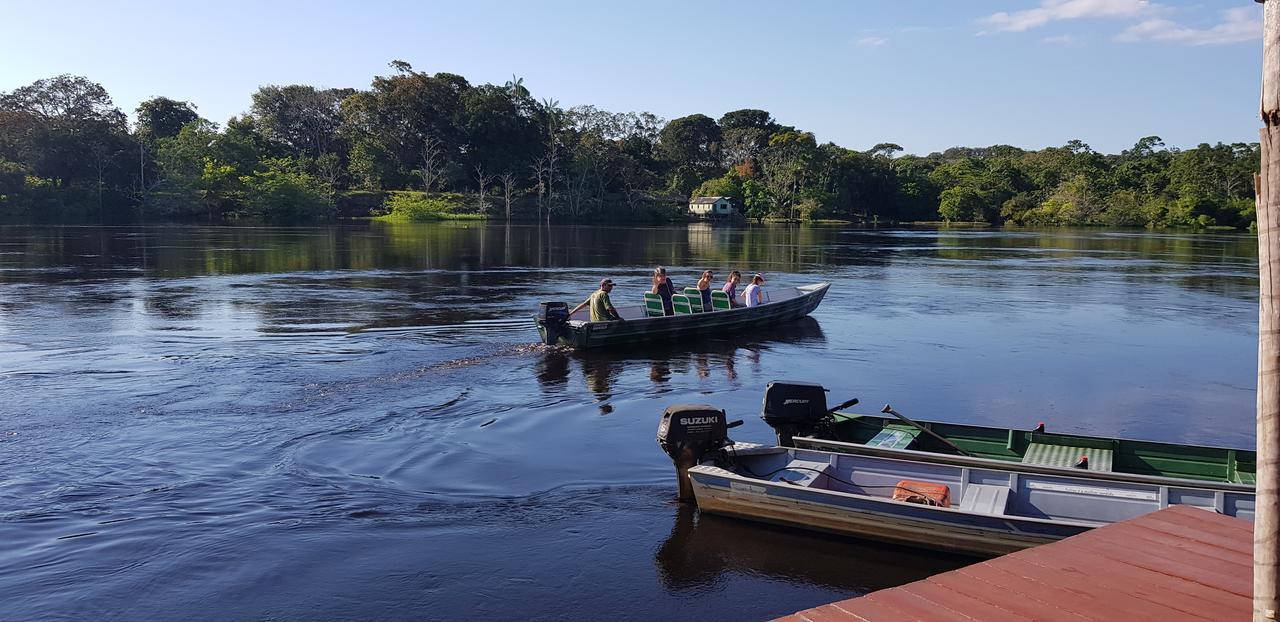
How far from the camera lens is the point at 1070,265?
48219 millimetres

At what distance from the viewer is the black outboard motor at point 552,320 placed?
19.7 meters

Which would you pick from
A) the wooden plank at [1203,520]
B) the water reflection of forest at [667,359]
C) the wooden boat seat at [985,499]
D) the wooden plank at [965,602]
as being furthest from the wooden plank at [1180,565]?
the water reflection of forest at [667,359]

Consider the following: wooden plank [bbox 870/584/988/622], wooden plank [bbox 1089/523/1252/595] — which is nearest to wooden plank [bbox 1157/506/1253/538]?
wooden plank [bbox 1089/523/1252/595]

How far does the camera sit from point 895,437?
11.7 m

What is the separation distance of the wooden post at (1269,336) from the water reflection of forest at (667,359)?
1248 cm

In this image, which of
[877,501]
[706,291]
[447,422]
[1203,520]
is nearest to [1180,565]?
[1203,520]

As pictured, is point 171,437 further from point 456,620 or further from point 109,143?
point 109,143

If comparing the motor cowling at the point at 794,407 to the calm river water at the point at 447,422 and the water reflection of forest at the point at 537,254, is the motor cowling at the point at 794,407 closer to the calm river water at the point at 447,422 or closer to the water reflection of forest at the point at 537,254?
the calm river water at the point at 447,422

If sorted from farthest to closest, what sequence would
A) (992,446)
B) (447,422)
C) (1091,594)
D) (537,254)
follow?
(537,254) < (447,422) < (992,446) < (1091,594)

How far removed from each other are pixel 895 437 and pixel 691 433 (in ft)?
9.58

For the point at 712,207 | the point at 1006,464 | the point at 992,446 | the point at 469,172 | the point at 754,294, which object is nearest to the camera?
the point at 1006,464

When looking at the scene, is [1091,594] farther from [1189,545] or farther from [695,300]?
[695,300]

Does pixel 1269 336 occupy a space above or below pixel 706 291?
above

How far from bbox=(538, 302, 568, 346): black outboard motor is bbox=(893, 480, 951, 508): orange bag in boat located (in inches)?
413
